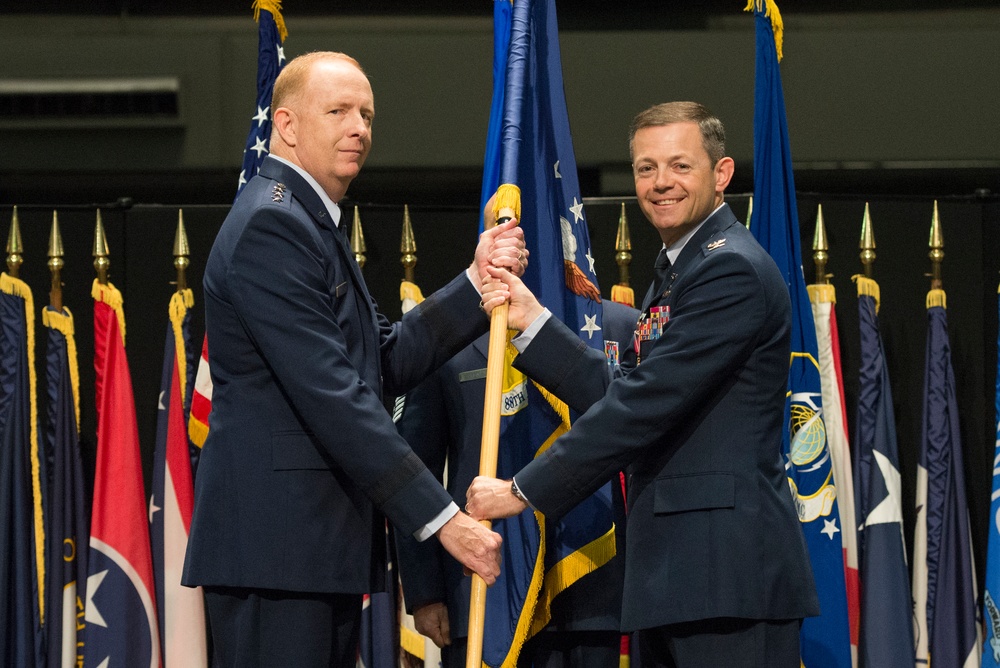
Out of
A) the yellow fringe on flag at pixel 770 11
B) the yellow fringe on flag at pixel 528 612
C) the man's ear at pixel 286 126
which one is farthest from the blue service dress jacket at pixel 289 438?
the yellow fringe on flag at pixel 770 11

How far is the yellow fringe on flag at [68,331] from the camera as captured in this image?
4.11m

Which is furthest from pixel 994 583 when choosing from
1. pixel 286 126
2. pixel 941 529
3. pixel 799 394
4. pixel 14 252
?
pixel 14 252

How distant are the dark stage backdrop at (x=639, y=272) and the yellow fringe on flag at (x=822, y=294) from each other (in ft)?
1.09

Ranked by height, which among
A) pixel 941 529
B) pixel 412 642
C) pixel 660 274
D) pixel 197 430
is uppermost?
pixel 660 274

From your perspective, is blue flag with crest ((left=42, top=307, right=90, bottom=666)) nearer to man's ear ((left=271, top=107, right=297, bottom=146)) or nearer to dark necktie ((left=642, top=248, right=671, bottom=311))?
man's ear ((left=271, top=107, right=297, bottom=146))

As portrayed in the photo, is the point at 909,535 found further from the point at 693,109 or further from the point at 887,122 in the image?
the point at 693,109

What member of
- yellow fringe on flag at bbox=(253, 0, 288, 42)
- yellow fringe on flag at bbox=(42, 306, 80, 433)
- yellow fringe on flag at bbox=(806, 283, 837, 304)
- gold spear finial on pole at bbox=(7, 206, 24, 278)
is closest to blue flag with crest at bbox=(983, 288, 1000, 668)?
yellow fringe on flag at bbox=(806, 283, 837, 304)

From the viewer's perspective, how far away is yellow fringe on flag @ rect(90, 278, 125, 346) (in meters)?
4.11

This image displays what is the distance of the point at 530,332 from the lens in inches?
117

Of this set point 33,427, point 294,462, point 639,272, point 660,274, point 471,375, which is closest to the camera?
point 294,462

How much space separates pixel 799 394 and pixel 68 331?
7.55ft

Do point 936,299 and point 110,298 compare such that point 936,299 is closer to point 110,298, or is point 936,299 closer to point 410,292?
point 410,292

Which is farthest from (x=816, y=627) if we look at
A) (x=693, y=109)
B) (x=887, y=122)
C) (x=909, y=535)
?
(x=887, y=122)

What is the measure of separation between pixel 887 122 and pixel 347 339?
2.92m
